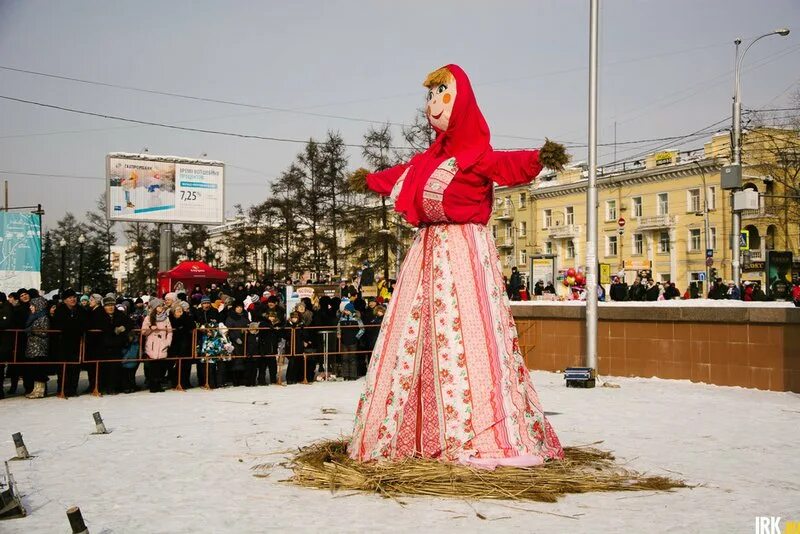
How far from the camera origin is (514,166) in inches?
269

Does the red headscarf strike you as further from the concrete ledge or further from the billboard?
the billboard

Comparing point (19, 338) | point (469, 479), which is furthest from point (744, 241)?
point (469, 479)

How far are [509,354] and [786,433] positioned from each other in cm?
452

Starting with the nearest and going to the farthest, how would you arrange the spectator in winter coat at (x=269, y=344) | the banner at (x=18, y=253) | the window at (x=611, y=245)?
the spectator in winter coat at (x=269, y=344), the banner at (x=18, y=253), the window at (x=611, y=245)

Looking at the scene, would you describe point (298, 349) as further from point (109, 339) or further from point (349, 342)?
point (109, 339)

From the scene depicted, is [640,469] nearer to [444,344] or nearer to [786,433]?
[444,344]

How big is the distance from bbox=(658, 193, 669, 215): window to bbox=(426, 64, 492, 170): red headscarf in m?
54.1

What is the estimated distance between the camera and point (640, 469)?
7383 mm

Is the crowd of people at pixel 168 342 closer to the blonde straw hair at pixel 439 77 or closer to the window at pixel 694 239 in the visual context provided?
the blonde straw hair at pixel 439 77

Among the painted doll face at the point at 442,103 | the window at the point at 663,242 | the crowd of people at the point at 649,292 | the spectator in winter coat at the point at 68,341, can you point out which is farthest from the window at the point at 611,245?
the painted doll face at the point at 442,103

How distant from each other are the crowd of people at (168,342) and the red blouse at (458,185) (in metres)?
8.97

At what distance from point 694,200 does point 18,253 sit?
46637 millimetres

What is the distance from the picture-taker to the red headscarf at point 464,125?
7.22 m

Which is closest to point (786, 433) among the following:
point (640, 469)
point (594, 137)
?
point (640, 469)
